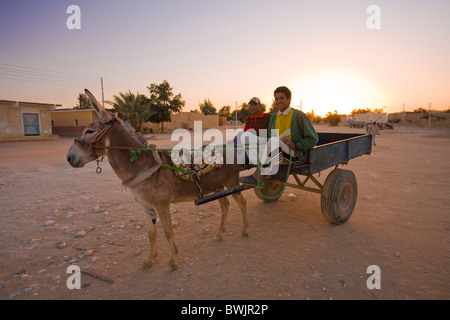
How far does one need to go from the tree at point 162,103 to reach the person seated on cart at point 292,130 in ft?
109

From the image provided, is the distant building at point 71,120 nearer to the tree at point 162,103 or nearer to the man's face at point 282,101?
the tree at point 162,103

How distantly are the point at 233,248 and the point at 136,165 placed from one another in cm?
209

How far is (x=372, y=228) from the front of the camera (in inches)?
177

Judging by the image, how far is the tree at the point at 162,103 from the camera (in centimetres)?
3525

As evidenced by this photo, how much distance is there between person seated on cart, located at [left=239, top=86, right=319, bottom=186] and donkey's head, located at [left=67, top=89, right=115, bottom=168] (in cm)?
217

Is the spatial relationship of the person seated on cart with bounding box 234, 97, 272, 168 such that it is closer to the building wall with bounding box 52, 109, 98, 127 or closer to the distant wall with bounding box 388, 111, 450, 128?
the building wall with bounding box 52, 109, 98, 127

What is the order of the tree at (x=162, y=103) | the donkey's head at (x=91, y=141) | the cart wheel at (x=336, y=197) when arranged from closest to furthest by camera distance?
the donkey's head at (x=91, y=141), the cart wheel at (x=336, y=197), the tree at (x=162, y=103)

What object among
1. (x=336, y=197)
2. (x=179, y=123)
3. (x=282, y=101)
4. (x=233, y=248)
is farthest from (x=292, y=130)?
(x=179, y=123)

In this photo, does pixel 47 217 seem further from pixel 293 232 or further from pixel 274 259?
pixel 293 232

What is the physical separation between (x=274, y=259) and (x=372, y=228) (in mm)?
2192

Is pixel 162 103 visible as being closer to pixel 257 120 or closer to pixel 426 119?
pixel 257 120

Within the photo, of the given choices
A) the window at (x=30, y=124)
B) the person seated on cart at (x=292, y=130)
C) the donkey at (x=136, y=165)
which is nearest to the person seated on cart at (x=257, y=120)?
the person seated on cart at (x=292, y=130)

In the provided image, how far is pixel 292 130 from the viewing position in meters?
3.99
